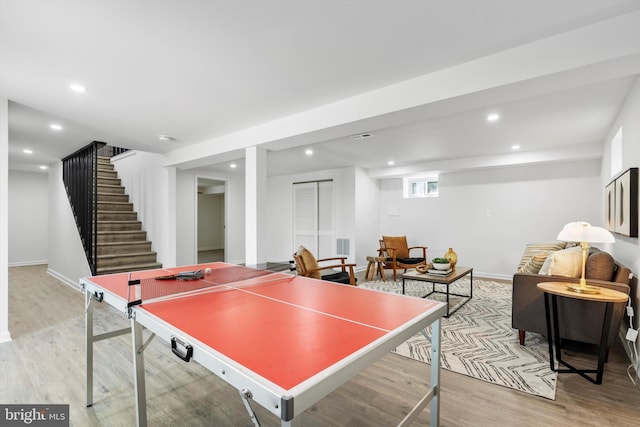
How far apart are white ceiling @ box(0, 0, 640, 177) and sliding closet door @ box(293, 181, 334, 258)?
3628 mm

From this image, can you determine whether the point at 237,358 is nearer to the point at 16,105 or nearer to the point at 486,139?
the point at 16,105

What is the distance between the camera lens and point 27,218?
7.85 m

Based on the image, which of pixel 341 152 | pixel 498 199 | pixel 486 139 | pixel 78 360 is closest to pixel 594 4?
pixel 486 139

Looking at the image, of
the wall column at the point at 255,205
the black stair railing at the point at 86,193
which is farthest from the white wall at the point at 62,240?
the wall column at the point at 255,205

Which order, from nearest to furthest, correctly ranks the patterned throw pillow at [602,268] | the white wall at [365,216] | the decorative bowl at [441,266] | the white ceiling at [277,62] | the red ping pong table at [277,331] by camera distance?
the red ping pong table at [277,331] → the white ceiling at [277,62] → the patterned throw pillow at [602,268] → the decorative bowl at [441,266] → the white wall at [365,216]

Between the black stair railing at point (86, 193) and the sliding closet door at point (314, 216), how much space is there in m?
4.31

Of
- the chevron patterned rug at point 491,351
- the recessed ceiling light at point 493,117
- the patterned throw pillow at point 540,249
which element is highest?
the recessed ceiling light at point 493,117

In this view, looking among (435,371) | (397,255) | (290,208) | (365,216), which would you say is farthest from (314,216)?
(435,371)

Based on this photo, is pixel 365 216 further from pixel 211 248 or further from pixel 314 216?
pixel 211 248

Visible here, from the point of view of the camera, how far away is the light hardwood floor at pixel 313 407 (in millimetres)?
1888

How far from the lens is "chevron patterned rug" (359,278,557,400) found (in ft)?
7.66

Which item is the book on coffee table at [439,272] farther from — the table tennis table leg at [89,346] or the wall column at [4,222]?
the wall column at [4,222]

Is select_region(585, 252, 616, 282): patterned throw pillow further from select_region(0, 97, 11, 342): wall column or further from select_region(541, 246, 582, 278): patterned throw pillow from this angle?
select_region(0, 97, 11, 342): wall column

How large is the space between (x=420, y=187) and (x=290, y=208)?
Result: 334 centimetres
